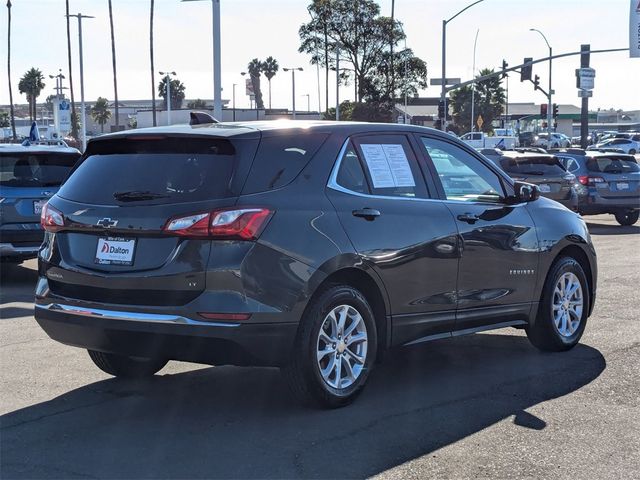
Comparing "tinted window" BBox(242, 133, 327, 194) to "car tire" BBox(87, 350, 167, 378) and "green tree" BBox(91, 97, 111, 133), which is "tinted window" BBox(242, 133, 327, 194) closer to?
"car tire" BBox(87, 350, 167, 378)

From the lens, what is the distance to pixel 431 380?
6.59 metres

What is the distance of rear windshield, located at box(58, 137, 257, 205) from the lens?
5.34 m

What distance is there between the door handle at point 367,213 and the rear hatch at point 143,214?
A: 2.61 feet

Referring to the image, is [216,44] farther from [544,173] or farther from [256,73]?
[256,73]

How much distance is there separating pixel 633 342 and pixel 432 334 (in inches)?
90.5

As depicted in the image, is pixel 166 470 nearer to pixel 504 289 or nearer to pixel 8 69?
pixel 504 289

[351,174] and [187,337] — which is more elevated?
[351,174]

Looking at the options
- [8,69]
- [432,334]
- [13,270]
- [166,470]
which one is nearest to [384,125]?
[432,334]

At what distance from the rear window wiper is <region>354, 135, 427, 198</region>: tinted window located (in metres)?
1.41

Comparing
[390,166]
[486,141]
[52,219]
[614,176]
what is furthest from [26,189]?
[486,141]

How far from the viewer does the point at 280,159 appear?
5590 millimetres

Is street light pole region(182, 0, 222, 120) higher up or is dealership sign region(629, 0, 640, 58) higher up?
dealership sign region(629, 0, 640, 58)

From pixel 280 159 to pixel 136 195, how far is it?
2.87 ft

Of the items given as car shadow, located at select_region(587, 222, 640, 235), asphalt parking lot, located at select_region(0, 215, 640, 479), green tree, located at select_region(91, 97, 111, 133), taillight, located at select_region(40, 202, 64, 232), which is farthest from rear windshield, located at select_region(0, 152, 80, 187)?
green tree, located at select_region(91, 97, 111, 133)
